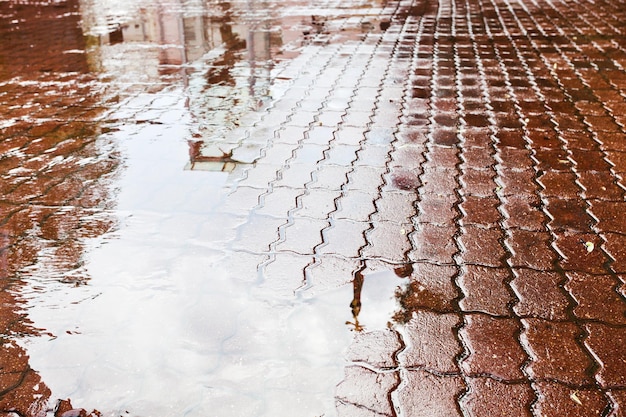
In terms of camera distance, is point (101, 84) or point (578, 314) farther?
point (101, 84)

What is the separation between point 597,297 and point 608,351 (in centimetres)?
49

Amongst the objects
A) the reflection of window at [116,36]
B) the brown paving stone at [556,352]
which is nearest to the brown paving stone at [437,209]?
the brown paving stone at [556,352]

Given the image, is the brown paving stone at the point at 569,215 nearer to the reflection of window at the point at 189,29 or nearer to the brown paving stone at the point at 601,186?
the brown paving stone at the point at 601,186

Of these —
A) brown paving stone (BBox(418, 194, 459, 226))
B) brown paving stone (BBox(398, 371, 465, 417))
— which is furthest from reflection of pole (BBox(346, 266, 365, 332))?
brown paving stone (BBox(418, 194, 459, 226))

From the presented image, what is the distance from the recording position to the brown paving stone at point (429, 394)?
8.26 ft

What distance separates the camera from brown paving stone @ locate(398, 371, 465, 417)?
2.52 m

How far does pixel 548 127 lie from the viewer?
5.89m

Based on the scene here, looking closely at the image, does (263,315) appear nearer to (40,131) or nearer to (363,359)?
(363,359)

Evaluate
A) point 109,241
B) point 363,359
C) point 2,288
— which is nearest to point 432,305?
point 363,359

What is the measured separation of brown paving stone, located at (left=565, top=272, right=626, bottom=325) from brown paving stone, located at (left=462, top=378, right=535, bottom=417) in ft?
2.43

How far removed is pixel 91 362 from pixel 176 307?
544 millimetres

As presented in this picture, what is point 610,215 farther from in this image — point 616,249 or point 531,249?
point 531,249

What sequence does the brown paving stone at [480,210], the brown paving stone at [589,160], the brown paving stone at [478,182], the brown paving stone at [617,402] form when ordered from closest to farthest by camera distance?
the brown paving stone at [617,402]
the brown paving stone at [480,210]
the brown paving stone at [478,182]
the brown paving stone at [589,160]

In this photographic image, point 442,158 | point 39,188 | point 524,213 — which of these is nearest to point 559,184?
point 524,213
